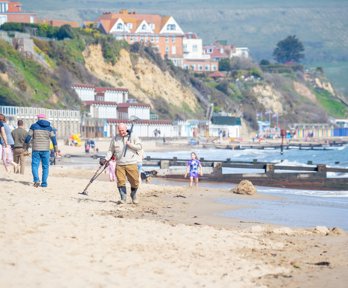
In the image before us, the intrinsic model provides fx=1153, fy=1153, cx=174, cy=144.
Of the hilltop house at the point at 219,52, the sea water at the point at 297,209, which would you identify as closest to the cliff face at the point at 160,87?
the hilltop house at the point at 219,52

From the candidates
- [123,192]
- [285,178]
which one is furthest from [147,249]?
[285,178]

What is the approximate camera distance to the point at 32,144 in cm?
1981

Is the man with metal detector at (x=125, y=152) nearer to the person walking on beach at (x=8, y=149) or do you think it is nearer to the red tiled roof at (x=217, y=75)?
the person walking on beach at (x=8, y=149)

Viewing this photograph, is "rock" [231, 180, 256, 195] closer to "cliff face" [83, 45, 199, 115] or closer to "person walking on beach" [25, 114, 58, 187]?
"person walking on beach" [25, 114, 58, 187]

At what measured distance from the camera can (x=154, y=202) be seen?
2100cm

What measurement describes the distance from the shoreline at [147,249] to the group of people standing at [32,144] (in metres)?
1.39

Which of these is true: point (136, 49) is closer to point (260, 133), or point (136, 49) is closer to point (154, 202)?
point (260, 133)

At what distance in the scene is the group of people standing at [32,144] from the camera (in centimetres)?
1981

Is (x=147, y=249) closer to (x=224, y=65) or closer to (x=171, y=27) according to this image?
(x=171, y=27)

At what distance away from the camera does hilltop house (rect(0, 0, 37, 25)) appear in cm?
12732

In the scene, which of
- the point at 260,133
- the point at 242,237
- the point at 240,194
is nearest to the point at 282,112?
the point at 260,133

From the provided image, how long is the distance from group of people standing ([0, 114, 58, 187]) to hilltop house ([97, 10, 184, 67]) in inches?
4447

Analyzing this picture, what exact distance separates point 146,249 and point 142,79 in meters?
101

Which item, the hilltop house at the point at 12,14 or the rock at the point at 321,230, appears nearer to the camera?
the rock at the point at 321,230
